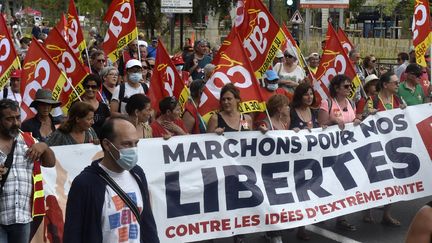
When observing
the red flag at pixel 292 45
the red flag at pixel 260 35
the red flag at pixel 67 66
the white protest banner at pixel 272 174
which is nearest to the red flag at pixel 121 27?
the red flag at pixel 67 66

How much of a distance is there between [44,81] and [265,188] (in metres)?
2.61

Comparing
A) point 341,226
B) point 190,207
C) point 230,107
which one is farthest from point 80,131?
point 341,226

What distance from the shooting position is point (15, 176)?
464 centimetres

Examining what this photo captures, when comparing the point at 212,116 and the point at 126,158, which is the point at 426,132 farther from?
the point at 126,158

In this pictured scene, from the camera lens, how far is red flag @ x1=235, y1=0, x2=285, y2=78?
8.79 meters

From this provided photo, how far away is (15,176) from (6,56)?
3.62 m

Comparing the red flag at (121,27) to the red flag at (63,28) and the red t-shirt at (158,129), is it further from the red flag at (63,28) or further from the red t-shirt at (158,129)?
the red t-shirt at (158,129)

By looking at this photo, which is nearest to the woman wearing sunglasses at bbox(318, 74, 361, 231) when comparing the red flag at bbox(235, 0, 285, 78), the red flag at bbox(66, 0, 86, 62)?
the red flag at bbox(235, 0, 285, 78)

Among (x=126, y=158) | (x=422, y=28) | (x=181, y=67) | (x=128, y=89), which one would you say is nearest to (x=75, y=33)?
(x=181, y=67)

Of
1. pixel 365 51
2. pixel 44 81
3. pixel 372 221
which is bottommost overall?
pixel 365 51

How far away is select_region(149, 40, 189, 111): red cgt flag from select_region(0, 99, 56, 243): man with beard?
304 cm

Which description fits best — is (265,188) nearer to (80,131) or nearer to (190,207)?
(190,207)

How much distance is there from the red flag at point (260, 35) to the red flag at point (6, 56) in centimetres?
293

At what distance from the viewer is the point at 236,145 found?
6.47 metres
